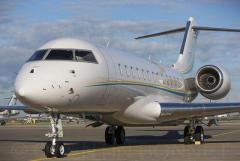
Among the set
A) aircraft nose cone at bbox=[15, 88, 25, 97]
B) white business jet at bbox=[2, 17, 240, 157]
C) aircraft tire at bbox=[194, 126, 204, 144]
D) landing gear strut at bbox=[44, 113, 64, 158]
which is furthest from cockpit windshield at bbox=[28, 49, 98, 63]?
aircraft tire at bbox=[194, 126, 204, 144]

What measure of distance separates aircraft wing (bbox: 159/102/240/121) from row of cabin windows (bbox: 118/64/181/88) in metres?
1.48

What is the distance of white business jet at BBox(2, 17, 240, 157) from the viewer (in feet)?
40.7

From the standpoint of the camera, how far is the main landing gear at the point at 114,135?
62.9ft

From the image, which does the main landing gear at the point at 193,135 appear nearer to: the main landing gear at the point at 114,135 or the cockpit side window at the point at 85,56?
the main landing gear at the point at 114,135

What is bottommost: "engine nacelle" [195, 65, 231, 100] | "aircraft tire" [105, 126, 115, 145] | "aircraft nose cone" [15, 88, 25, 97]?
"aircraft tire" [105, 126, 115, 145]

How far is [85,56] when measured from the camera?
46.2 ft

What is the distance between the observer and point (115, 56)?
16.3 meters

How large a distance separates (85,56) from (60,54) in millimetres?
862

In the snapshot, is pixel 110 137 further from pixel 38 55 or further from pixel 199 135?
pixel 38 55

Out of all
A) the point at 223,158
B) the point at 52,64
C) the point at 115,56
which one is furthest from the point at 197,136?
the point at 52,64

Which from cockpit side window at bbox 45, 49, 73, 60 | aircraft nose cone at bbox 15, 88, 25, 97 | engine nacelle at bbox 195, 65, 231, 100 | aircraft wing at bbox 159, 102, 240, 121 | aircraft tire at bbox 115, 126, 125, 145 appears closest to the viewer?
aircraft nose cone at bbox 15, 88, 25, 97

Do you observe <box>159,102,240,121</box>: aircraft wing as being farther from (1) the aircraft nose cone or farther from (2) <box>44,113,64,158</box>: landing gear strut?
(1) the aircraft nose cone

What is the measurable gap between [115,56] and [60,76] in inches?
163

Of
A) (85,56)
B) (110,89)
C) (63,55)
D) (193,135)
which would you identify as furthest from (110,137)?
(63,55)
